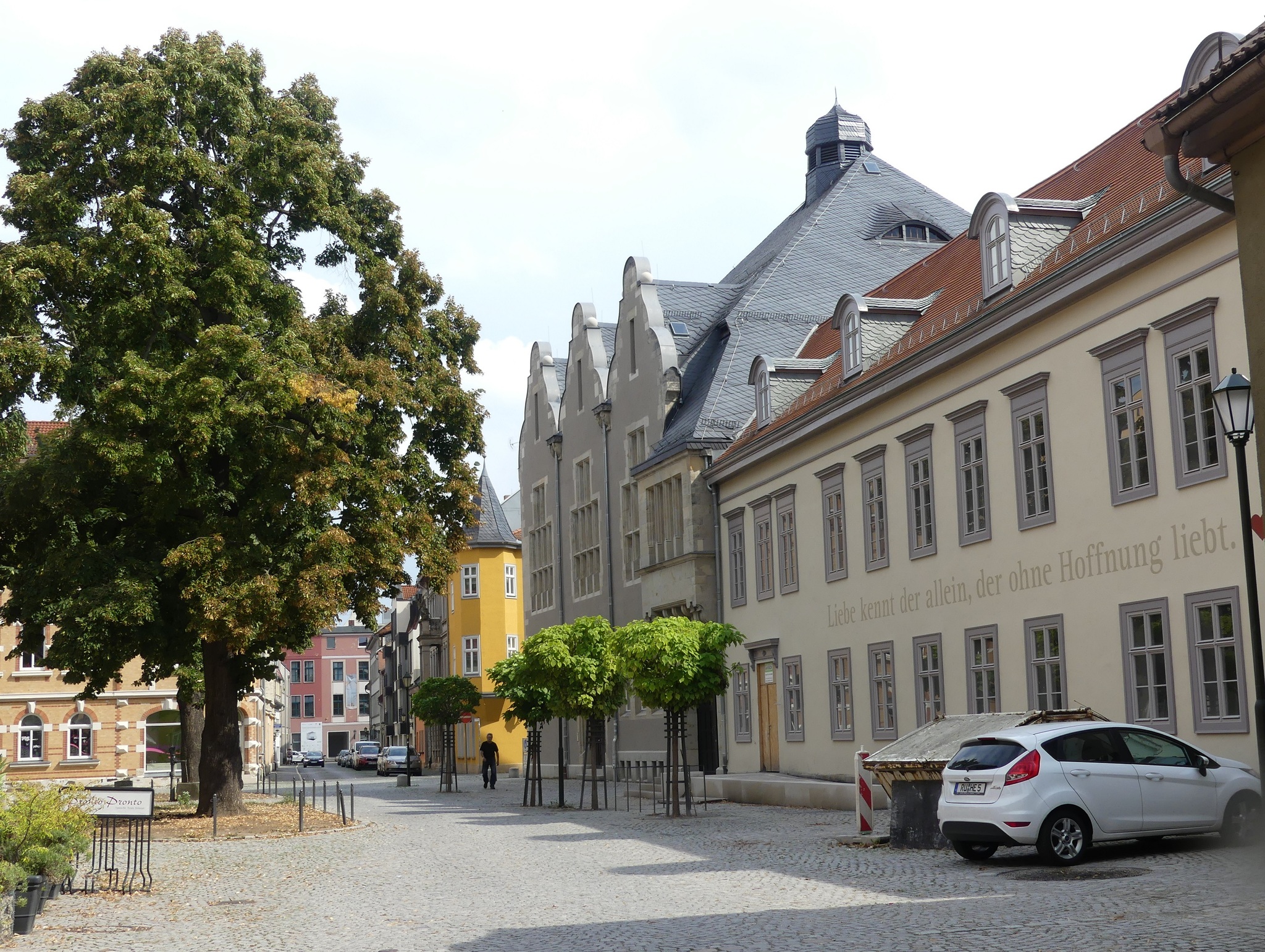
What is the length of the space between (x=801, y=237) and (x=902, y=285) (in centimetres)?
911

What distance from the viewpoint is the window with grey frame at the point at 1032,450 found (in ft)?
72.5

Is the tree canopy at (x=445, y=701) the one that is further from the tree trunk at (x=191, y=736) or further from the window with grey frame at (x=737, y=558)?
the window with grey frame at (x=737, y=558)

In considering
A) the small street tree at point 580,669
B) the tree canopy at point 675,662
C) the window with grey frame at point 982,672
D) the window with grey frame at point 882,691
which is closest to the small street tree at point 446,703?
the small street tree at point 580,669

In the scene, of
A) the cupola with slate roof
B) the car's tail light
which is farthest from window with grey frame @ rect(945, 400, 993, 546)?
the cupola with slate roof

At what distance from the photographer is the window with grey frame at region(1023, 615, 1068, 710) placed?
21.8m

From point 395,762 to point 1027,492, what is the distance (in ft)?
175

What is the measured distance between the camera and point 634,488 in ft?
144

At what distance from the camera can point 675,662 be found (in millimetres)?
26312

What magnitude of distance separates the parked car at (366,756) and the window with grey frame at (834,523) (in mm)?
57277

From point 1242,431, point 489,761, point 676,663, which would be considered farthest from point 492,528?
point 1242,431

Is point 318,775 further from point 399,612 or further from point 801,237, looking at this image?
point 801,237

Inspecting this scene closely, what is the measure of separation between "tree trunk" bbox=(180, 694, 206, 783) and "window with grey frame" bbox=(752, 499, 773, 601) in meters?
15.5

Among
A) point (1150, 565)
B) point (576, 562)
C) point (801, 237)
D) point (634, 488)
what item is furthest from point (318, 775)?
point (1150, 565)

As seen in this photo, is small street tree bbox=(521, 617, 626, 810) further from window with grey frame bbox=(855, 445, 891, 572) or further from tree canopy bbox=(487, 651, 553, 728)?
window with grey frame bbox=(855, 445, 891, 572)
